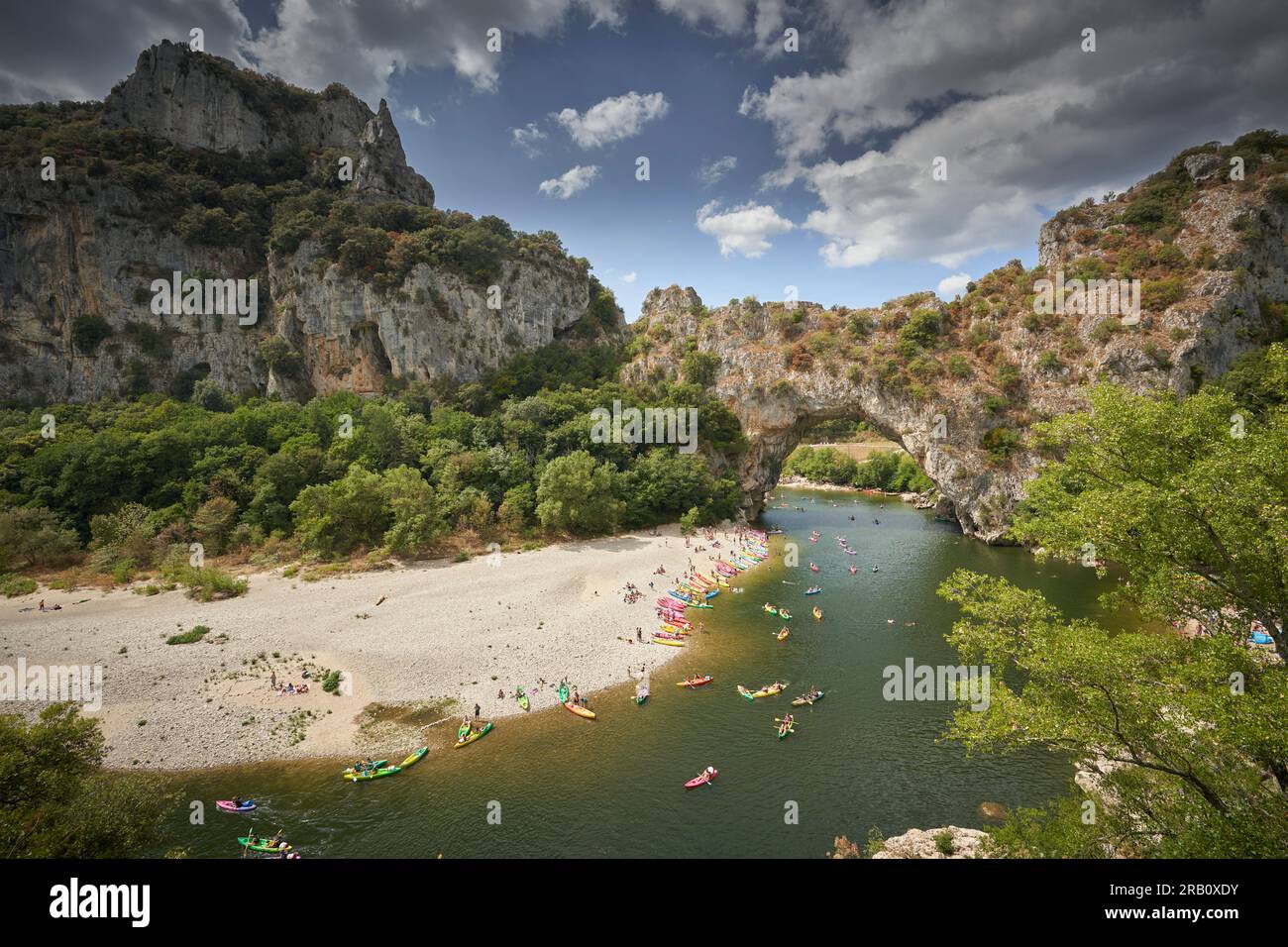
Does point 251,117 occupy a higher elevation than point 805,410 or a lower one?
higher

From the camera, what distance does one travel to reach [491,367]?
59.3 m

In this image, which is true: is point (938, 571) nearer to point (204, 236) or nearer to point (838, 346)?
point (838, 346)

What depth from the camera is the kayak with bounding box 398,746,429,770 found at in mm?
17562

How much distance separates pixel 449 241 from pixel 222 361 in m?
27.7

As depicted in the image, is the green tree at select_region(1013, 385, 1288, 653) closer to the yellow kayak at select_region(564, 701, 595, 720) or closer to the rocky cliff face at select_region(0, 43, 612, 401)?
the yellow kayak at select_region(564, 701, 595, 720)

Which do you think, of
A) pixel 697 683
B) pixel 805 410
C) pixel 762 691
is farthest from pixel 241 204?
pixel 762 691

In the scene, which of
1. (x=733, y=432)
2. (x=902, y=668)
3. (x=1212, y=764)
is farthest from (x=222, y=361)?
(x=1212, y=764)

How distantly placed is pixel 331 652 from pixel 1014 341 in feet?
186

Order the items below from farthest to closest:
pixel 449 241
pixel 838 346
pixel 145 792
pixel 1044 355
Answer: pixel 449 241 → pixel 838 346 → pixel 1044 355 → pixel 145 792

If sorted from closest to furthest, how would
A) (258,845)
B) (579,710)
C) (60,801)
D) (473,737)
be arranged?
1. (60,801)
2. (258,845)
3. (473,737)
4. (579,710)

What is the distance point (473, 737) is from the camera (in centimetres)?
1898

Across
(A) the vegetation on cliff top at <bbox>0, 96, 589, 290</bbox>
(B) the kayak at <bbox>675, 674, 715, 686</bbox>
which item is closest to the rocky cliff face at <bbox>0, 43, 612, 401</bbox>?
(A) the vegetation on cliff top at <bbox>0, 96, 589, 290</bbox>

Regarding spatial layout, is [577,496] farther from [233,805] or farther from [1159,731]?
[1159,731]

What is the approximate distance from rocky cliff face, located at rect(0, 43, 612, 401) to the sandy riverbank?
32957 millimetres
